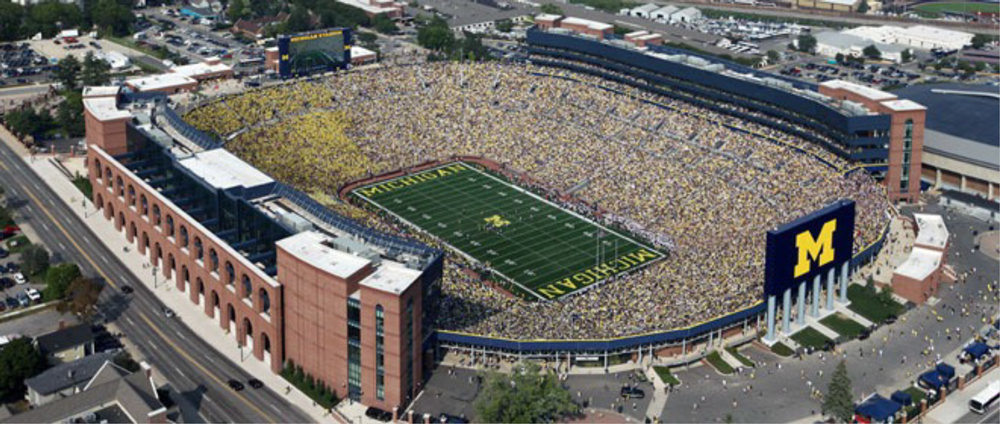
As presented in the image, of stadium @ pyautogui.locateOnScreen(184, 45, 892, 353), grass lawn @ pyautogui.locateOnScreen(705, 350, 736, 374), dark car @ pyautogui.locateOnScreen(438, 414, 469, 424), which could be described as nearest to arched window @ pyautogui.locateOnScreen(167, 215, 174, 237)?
stadium @ pyautogui.locateOnScreen(184, 45, 892, 353)

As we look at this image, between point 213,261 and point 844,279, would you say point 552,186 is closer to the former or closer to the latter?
point 844,279

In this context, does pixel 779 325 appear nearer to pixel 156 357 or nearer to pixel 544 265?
pixel 544 265

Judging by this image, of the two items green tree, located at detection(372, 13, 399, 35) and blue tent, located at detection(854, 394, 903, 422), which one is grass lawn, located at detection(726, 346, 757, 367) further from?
green tree, located at detection(372, 13, 399, 35)

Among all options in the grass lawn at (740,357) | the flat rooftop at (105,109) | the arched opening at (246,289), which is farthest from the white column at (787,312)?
the flat rooftop at (105,109)

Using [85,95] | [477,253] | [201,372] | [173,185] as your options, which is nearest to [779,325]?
[477,253]

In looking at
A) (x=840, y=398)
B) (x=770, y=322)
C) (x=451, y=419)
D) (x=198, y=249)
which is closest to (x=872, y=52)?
(x=770, y=322)

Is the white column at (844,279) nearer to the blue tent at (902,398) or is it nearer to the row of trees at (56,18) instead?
the blue tent at (902,398)
